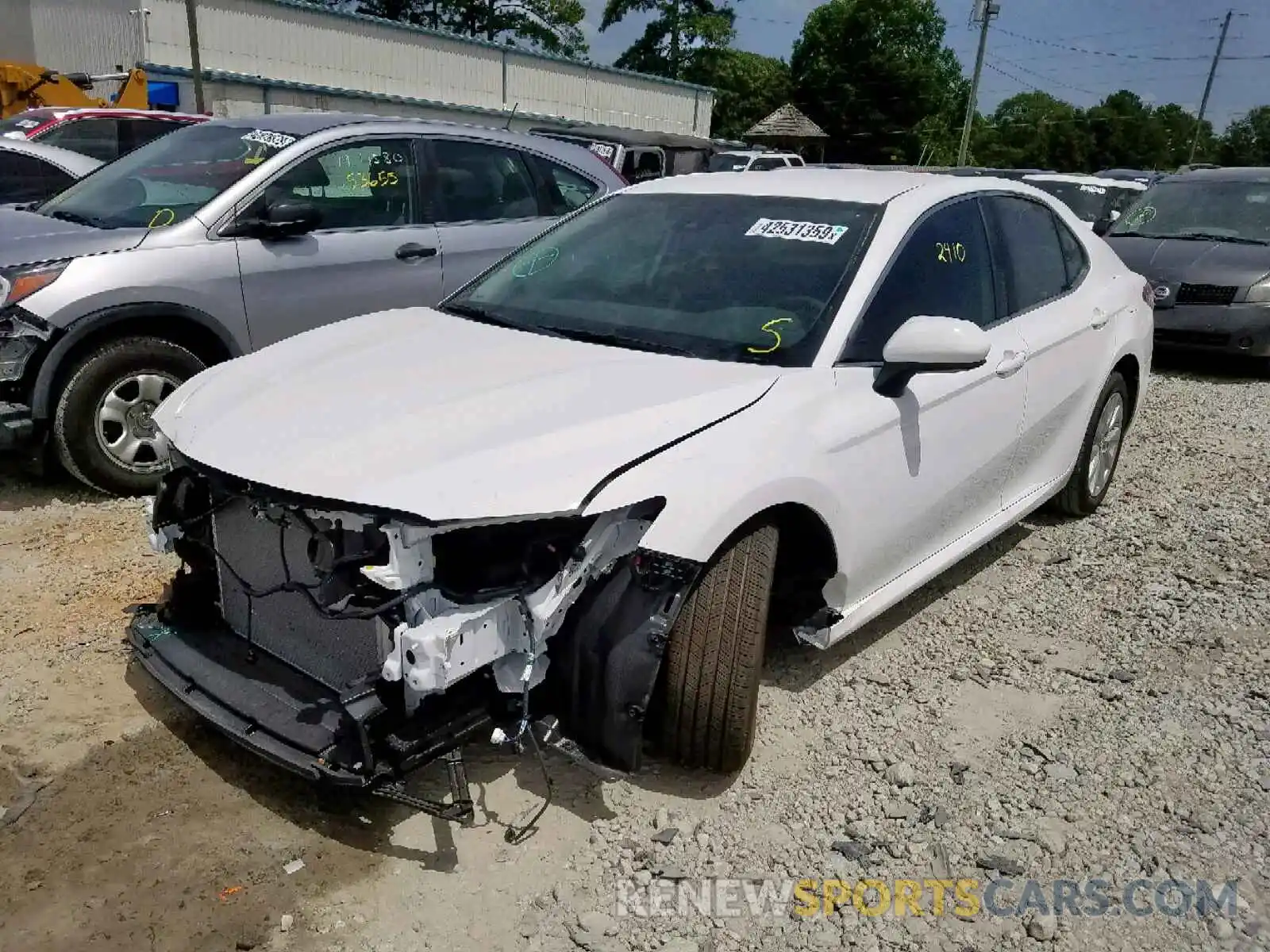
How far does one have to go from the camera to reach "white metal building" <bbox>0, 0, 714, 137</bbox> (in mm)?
26516

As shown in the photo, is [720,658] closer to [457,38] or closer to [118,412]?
[118,412]

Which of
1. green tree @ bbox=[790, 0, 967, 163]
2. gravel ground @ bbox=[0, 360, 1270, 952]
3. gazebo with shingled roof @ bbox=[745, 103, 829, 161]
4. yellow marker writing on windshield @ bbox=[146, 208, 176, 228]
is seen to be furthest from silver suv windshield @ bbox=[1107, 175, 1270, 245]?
green tree @ bbox=[790, 0, 967, 163]

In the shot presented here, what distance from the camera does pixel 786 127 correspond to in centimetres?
4722

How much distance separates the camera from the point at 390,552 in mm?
2471

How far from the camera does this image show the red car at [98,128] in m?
10.8

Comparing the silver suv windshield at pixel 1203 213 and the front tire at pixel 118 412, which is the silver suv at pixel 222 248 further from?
the silver suv windshield at pixel 1203 213

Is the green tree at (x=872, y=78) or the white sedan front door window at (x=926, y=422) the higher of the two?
the green tree at (x=872, y=78)

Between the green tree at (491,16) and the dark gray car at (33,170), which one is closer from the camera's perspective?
the dark gray car at (33,170)

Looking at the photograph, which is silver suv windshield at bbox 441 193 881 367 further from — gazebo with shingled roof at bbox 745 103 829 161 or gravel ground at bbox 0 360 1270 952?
gazebo with shingled roof at bbox 745 103 829 161

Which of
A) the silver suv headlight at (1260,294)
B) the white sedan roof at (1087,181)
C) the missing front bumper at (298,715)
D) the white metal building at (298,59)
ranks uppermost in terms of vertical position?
the white metal building at (298,59)

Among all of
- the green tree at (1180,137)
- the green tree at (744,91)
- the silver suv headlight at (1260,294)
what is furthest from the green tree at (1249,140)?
the silver suv headlight at (1260,294)

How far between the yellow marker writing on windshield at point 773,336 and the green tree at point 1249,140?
9052 centimetres

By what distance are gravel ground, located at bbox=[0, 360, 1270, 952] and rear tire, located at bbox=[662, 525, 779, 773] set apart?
22 cm

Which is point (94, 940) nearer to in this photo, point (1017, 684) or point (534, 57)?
point (1017, 684)
